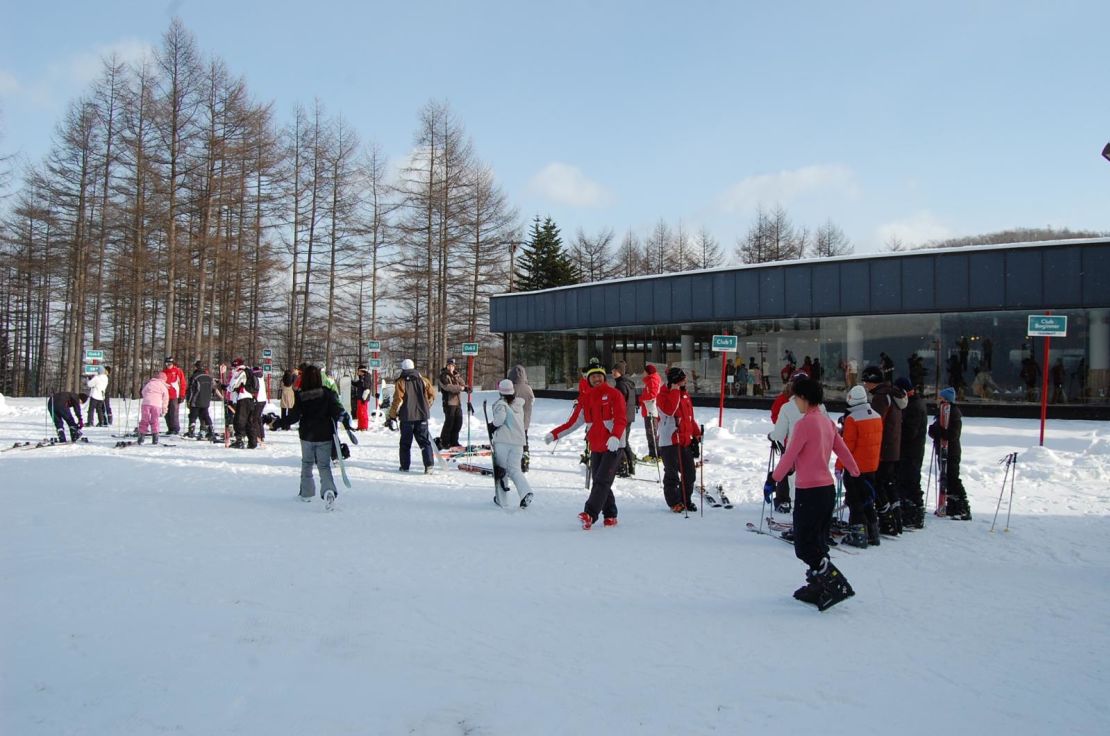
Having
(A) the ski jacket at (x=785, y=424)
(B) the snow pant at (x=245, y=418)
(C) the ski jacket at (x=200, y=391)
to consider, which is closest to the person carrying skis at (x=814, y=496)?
(A) the ski jacket at (x=785, y=424)

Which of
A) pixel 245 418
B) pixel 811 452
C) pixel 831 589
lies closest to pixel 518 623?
pixel 831 589

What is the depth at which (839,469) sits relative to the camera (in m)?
8.24

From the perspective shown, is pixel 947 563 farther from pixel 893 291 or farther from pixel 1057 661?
pixel 893 291

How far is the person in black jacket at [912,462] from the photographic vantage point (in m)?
8.32

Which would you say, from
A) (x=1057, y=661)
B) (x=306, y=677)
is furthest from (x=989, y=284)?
(x=306, y=677)

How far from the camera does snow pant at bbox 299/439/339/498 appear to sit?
351 inches

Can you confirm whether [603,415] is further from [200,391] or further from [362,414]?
[362,414]

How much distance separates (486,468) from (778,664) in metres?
7.98

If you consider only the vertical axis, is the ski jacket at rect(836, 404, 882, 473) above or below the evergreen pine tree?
below

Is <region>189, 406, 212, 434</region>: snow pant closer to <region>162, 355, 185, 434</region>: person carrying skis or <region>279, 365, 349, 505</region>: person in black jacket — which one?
<region>162, 355, 185, 434</region>: person carrying skis

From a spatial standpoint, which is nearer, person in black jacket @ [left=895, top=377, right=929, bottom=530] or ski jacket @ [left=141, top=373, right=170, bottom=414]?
person in black jacket @ [left=895, top=377, right=929, bottom=530]

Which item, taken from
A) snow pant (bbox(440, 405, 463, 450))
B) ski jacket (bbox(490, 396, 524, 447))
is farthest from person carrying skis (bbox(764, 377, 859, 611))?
snow pant (bbox(440, 405, 463, 450))

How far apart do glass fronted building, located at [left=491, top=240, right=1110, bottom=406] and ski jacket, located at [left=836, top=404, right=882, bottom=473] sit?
9554 millimetres

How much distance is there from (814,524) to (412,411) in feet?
23.8
